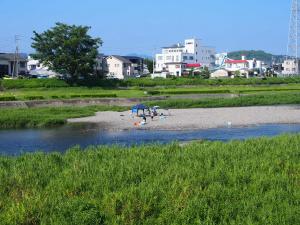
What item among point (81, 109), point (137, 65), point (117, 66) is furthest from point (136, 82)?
point (137, 65)

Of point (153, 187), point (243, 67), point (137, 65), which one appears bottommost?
point (153, 187)

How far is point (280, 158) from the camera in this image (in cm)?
1435

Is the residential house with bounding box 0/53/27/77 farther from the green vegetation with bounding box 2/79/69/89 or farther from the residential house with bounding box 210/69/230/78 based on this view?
the residential house with bounding box 210/69/230/78

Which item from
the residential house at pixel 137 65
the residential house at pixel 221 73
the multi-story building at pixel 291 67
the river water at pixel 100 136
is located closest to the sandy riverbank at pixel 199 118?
the river water at pixel 100 136

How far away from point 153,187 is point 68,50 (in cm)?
5173

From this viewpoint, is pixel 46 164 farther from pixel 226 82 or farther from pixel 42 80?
pixel 226 82

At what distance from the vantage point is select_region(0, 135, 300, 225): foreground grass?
972cm

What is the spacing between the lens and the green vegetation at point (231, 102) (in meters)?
47.2

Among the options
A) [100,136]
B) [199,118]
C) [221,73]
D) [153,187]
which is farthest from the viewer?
[221,73]

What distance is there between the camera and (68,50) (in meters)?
61.1

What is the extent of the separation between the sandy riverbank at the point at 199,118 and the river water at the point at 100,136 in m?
1.84

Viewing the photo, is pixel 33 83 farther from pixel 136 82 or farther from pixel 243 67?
pixel 243 67

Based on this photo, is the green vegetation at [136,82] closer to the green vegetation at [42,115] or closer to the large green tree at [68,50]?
the large green tree at [68,50]

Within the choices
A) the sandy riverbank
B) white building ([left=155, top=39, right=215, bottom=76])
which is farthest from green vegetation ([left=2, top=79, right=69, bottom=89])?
white building ([left=155, top=39, right=215, bottom=76])
